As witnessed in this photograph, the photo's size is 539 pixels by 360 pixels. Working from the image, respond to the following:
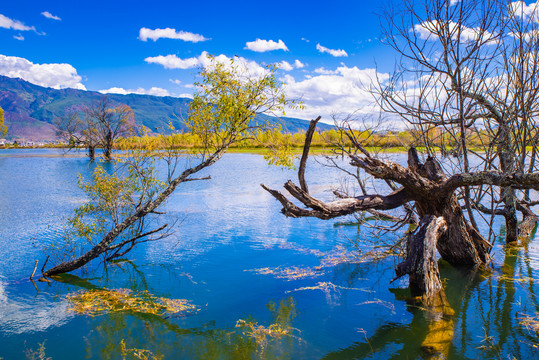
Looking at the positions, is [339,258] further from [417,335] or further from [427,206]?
[417,335]

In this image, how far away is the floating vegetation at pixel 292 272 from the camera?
874 cm

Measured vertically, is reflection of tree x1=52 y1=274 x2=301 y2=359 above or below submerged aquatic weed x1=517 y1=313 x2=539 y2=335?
below

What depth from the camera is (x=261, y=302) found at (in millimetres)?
7340

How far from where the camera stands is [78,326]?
6410 mm

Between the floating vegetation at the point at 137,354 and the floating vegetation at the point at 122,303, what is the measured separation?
4.20 feet

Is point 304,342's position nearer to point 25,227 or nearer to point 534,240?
point 534,240

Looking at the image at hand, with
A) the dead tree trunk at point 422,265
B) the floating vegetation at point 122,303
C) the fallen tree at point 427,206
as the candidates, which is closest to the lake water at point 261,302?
the floating vegetation at point 122,303

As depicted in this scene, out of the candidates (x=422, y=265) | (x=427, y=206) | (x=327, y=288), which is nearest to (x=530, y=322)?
(x=422, y=265)

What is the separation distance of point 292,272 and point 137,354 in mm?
4402

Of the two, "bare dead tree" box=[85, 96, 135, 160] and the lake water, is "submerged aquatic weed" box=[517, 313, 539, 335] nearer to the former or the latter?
the lake water

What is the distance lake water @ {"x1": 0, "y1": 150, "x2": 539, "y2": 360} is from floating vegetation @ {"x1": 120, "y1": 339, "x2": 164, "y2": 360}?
3.1 inches

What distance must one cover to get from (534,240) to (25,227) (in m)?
17.6

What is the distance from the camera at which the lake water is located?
18.6 ft

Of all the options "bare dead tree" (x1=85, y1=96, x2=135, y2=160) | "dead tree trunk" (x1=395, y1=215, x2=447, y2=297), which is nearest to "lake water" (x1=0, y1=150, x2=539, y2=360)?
"dead tree trunk" (x1=395, y1=215, x2=447, y2=297)
